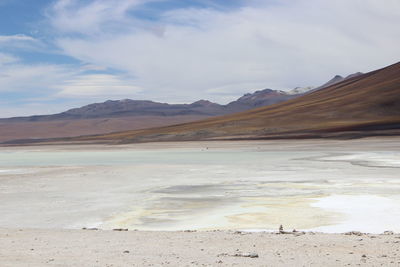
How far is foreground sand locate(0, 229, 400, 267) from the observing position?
8.55 metres

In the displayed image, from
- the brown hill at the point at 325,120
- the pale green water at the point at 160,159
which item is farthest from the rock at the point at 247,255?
the brown hill at the point at 325,120

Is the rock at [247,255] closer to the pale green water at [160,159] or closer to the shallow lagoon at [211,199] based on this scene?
the shallow lagoon at [211,199]

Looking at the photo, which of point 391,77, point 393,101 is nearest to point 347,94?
point 391,77

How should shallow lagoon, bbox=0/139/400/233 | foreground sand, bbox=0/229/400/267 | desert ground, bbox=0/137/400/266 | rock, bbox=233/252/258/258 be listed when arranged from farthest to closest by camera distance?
shallow lagoon, bbox=0/139/400/233 < desert ground, bbox=0/137/400/266 < rock, bbox=233/252/258/258 < foreground sand, bbox=0/229/400/267

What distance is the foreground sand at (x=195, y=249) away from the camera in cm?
855

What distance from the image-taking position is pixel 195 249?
31.4 feet

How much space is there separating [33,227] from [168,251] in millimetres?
5171

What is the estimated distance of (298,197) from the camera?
57.8 ft

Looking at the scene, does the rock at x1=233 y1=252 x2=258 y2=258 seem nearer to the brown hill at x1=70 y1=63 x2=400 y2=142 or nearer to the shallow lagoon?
the shallow lagoon

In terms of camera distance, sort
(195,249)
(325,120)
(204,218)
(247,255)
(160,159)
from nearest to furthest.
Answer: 1. (247,255)
2. (195,249)
3. (204,218)
4. (160,159)
5. (325,120)

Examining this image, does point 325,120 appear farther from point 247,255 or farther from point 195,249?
point 247,255

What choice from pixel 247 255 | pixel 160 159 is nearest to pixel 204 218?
pixel 247 255

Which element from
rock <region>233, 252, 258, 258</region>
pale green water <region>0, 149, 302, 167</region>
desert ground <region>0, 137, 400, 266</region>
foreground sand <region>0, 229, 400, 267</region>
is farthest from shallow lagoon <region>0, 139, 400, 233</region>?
pale green water <region>0, 149, 302, 167</region>

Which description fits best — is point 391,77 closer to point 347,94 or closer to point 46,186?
point 347,94
